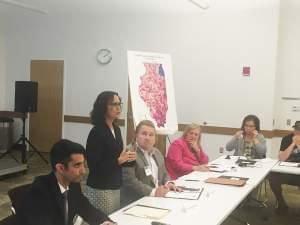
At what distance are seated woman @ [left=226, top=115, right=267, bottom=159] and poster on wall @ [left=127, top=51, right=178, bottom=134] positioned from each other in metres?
0.97

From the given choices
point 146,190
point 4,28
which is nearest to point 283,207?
point 146,190

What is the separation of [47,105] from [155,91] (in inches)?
164

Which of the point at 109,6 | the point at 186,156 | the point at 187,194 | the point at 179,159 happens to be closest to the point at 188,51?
the point at 109,6

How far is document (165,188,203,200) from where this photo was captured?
3.07m

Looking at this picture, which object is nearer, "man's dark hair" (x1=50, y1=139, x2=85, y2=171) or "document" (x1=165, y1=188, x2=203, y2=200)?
"man's dark hair" (x1=50, y1=139, x2=85, y2=171)

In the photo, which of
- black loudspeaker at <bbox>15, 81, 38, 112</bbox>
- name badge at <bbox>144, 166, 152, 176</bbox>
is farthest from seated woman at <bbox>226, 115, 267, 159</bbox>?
black loudspeaker at <bbox>15, 81, 38, 112</bbox>

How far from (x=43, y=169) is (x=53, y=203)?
5.24 m

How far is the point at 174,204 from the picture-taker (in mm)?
2877

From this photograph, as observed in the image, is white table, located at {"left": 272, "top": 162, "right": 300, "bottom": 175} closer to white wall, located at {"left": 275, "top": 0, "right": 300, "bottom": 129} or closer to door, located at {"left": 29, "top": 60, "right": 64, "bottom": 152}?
white wall, located at {"left": 275, "top": 0, "right": 300, "bottom": 129}

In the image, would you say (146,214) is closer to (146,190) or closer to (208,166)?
(146,190)

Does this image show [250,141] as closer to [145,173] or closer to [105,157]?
[145,173]

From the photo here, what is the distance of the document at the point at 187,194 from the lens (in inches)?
121

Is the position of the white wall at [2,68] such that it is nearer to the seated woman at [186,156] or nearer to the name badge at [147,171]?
the seated woman at [186,156]

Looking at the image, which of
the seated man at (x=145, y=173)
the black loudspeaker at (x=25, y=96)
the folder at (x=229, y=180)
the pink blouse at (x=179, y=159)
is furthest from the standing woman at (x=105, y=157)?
the black loudspeaker at (x=25, y=96)
